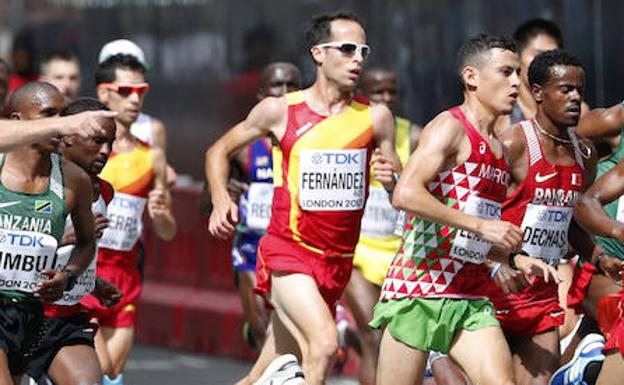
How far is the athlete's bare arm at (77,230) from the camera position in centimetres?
1124

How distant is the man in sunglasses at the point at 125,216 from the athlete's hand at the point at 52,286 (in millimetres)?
2651

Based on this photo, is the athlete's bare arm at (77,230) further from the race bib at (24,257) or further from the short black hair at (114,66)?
the short black hair at (114,66)

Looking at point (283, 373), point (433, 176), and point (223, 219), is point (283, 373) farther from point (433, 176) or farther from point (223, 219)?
point (433, 176)

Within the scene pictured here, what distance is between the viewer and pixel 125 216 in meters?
14.4

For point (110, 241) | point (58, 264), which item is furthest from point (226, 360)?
point (58, 264)

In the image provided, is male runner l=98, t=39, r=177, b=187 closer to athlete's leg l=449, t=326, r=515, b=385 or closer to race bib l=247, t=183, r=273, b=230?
race bib l=247, t=183, r=273, b=230

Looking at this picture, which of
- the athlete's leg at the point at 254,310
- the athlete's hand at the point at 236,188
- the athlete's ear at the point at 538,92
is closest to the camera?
the athlete's ear at the point at 538,92

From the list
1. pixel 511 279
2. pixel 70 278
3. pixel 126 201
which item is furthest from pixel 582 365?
pixel 126 201

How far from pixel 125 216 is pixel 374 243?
1.78 metres

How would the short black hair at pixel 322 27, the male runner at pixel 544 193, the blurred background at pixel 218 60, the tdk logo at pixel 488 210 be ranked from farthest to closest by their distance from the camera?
the blurred background at pixel 218 60, the short black hair at pixel 322 27, the male runner at pixel 544 193, the tdk logo at pixel 488 210

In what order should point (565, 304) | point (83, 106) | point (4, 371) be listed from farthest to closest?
point (565, 304)
point (83, 106)
point (4, 371)

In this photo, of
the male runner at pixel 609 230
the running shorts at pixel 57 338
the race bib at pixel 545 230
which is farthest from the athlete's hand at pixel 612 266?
the running shorts at pixel 57 338

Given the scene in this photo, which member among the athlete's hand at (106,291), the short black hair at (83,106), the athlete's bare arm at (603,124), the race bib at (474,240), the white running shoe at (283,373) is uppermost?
the short black hair at (83,106)

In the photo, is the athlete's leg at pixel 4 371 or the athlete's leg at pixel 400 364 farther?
the athlete's leg at pixel 400 364
